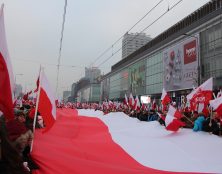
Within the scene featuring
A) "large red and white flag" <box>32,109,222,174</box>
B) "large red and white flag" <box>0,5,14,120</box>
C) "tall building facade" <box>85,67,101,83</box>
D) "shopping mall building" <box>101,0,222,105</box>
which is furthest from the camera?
"tall building facade" <box>85,67,101,83</box>

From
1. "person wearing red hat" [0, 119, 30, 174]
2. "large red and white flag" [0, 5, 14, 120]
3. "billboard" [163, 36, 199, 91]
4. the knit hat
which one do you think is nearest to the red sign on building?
"billboard" [163, 36, 199, 91]

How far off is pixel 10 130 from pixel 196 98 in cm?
1040

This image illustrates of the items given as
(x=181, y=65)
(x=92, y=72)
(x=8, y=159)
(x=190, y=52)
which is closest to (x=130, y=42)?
(x=8, y=159)

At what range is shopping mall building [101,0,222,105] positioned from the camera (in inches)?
1821

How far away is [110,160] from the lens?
6.29 meters

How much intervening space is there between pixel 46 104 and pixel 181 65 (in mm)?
51933

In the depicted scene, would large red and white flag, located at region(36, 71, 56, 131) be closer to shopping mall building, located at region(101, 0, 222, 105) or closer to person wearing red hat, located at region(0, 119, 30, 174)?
person wearing red hat, located at region(0, 119, 30, 174)

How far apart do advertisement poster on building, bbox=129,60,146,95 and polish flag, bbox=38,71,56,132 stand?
72166 millimetres

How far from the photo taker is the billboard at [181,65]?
169 feet

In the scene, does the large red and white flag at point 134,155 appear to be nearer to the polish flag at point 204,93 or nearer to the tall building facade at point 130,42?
the polish flag at point 204,93

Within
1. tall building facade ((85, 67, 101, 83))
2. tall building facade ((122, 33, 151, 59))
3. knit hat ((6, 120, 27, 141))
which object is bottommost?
knit hat ((6, 120, 27, 141))

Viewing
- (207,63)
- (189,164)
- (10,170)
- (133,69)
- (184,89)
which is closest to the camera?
(10,170)

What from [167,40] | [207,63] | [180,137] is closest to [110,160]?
[180,137]

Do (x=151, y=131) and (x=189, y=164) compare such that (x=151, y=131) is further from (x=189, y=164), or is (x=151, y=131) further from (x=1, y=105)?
(x=1, y=105)
